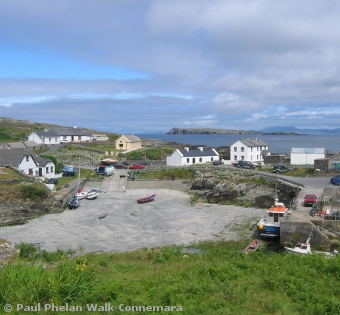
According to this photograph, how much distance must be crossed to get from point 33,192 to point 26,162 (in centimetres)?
1327

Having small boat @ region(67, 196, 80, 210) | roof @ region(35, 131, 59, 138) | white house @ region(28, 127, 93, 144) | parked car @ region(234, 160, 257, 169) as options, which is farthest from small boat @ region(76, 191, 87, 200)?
roof @ region(35, 131, 59, 138)

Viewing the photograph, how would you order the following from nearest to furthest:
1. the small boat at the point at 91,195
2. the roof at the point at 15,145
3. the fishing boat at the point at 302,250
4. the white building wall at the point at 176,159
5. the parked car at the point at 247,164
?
1. the fishing boat at the point at 302,250
2. the small boat at the point at 91,195
3. the parked car at the point at 247,164
4. the white building wall at the point at 176,159
5. the roof at the point at 15,145

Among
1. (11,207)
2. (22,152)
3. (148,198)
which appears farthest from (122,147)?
(11,207)

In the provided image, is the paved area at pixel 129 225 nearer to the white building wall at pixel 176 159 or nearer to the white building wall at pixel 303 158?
the white building wall at pixel 176 159

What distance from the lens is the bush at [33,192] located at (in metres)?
37.9

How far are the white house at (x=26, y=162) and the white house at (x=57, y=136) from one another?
3783 centimetres

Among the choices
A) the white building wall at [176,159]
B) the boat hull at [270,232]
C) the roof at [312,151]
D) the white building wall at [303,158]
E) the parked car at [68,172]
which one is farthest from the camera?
the white building wall at [176,159]

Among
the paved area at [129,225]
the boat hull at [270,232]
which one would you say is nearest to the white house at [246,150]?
the paved area at [129,225]

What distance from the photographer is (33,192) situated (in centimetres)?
3819

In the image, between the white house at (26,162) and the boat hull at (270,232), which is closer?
the boat hull at (270,232)

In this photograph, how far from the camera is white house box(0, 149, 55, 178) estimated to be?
160 ft

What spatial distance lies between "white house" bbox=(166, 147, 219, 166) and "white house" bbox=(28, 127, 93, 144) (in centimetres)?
3848

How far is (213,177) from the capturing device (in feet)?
172

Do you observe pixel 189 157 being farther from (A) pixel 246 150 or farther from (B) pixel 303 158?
(B) pixel 303 158
